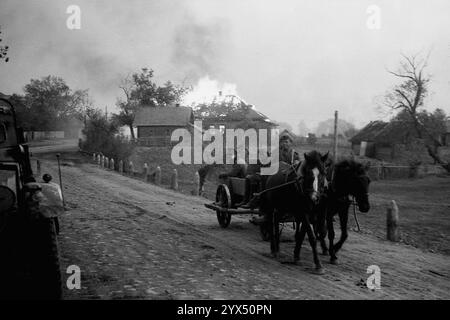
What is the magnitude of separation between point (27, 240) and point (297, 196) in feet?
14.4

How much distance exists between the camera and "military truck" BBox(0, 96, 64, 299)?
498 cm

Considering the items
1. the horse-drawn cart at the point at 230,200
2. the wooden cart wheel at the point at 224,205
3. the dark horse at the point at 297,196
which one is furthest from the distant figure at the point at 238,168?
the dark horse at the point at 297,196

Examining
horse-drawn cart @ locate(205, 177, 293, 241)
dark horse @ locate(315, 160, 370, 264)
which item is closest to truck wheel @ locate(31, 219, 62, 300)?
dark horse @ locate(315, 160, 370, 264)

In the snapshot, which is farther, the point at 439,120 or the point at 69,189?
the point at 439,120

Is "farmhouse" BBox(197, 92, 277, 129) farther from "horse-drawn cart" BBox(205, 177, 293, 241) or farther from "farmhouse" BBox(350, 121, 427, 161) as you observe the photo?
"horse-drawn cart" BBox(205, 177, 293, 241)

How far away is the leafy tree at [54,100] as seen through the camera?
75562mm

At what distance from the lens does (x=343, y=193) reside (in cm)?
→ 831

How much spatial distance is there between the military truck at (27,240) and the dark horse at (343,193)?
4.90m

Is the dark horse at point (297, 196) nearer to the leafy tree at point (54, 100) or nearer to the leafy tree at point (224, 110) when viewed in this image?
the leafy tree at point (224, 110)

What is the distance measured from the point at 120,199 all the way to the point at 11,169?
1065cm

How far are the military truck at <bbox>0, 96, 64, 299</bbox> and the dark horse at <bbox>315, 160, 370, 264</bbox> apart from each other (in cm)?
490
